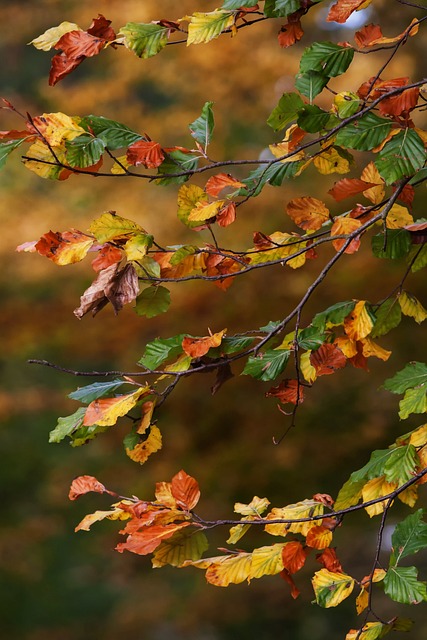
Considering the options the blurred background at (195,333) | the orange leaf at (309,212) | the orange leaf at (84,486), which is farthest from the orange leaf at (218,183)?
the blurred background at (195,333)

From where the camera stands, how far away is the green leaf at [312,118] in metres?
0.86

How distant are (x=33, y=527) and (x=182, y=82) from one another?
2.33 meters

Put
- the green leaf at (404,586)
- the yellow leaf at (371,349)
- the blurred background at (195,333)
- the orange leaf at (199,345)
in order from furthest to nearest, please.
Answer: the blurred background at (195,333), the yellow leaf at (371,349), the orange leaf at (199,345), the green leaf at (404,586)

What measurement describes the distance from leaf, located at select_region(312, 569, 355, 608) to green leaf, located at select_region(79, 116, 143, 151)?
49 cm

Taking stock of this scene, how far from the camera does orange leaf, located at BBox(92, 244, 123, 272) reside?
0.88 meters

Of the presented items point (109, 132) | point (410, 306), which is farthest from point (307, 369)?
point (109, 132)

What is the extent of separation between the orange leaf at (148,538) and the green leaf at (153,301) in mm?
229

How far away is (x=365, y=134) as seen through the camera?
84cm

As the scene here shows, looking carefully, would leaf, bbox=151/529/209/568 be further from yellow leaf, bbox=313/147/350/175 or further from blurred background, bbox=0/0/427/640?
blurred background, bbox=0/0/427/640

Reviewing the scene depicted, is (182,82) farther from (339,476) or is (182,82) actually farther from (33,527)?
(33,527)

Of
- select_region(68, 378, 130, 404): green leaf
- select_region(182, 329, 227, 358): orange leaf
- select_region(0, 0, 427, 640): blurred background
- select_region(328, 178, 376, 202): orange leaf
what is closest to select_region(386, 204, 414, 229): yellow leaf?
select_region(328, 178, 376, 202): orange leaf


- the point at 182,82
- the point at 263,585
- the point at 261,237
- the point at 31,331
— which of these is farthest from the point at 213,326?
the point at 261,237

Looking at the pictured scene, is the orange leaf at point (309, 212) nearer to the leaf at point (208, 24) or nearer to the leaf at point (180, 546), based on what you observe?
the leaf at point (208, 24)

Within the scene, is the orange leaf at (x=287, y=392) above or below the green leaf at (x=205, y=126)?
below
